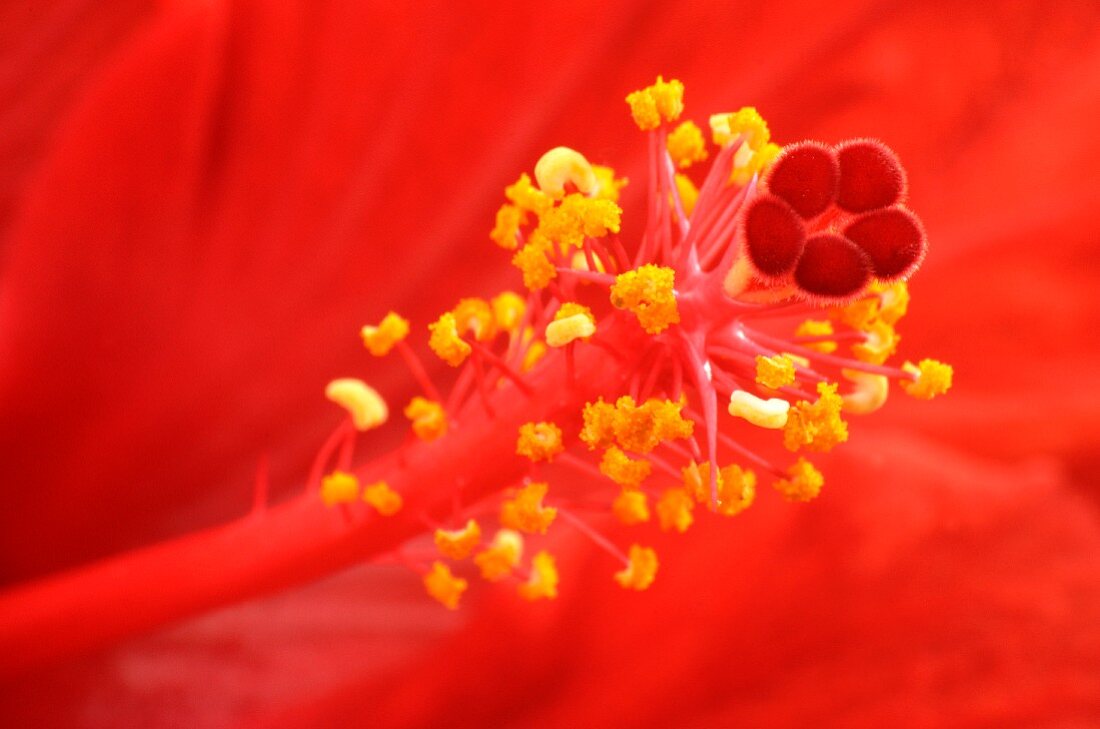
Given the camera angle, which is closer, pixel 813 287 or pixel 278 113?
pixel 813 287

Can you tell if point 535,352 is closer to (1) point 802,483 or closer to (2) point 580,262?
(2) point 580,262

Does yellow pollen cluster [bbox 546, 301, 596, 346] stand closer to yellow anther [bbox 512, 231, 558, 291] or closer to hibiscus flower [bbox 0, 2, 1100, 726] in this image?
yellow anther [bbox 512, 231, 558, 291]

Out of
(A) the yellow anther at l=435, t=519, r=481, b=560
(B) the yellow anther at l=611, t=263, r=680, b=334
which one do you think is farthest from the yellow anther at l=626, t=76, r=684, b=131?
(A) the yellow anther at l=435, t=519, r=481, b=560

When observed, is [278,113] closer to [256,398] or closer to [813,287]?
[256,398]

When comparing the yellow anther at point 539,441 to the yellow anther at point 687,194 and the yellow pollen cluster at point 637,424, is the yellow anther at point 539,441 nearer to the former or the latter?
the yellow pollen cluster at point 637,424

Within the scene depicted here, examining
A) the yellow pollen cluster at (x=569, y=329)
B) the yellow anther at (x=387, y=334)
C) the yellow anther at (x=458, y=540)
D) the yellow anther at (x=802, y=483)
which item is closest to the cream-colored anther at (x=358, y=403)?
the yellow anther at (x=387, y=334)

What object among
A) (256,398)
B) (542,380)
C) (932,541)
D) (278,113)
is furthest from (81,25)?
(932,541)

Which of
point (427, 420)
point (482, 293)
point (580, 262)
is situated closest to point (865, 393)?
point (580, 262)
